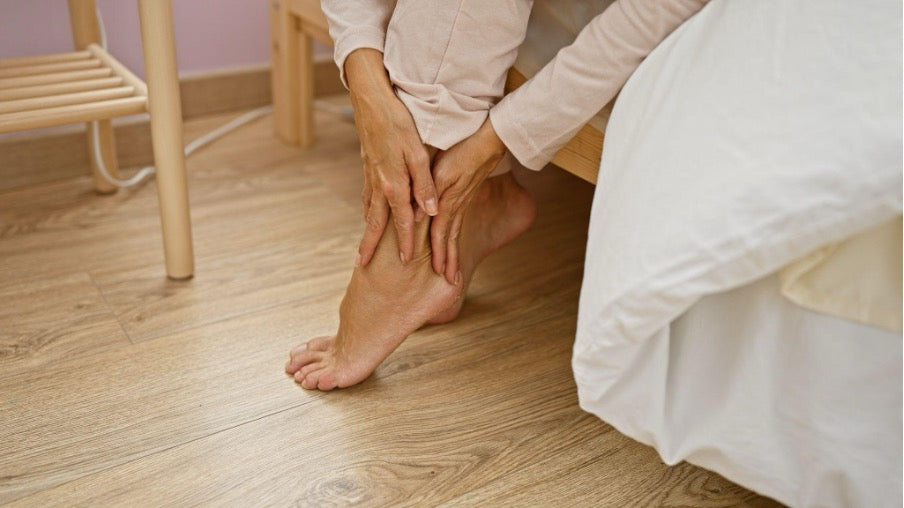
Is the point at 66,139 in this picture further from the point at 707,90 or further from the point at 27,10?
the point at 707,90

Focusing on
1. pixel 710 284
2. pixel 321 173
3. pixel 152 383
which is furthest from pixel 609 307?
pixel 321 173

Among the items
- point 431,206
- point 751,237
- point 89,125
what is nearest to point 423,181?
point 431,206

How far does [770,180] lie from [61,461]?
2.28ft

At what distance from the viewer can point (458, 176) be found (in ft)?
2.89

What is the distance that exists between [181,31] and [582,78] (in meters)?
1.03

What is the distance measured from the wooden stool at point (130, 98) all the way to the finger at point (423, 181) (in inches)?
14.1

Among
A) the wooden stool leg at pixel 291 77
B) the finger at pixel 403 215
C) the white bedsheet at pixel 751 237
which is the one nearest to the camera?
the white bedsheet at pixel 751 237

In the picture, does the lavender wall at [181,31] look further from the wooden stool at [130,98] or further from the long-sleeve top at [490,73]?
the long-sleeve top at [490,73]

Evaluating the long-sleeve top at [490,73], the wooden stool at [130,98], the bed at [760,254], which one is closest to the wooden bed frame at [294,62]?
the wooden stool at [130,98]

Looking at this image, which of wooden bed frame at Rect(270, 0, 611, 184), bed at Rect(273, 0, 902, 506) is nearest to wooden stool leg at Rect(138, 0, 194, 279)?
wooden bed frame at Rect(270, 0, 611, 184)

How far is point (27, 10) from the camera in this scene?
4.45 feet

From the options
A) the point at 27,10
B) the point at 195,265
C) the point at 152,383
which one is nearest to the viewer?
the point at 152,383

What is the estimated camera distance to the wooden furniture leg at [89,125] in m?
1.26

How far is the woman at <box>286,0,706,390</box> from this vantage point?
0.81m
